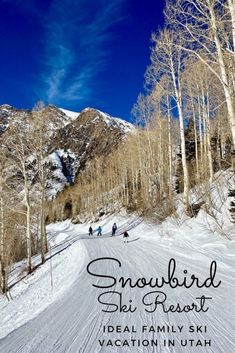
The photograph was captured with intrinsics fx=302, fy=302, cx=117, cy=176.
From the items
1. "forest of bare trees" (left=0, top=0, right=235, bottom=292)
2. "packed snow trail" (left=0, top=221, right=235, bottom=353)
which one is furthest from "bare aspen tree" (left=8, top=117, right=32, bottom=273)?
"packed snow trail" (left=0, top=221, right=235, bottom=353)

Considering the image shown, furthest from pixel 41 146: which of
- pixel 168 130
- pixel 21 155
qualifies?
pixel 168 130

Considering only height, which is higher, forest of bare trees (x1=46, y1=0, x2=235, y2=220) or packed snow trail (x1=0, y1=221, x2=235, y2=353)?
forest of bare trees (x1=46, y1=0, x2=235, y2=220)

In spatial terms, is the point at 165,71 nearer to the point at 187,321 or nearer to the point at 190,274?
the point at 190,274

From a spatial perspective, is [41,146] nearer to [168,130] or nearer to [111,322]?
[168,130]

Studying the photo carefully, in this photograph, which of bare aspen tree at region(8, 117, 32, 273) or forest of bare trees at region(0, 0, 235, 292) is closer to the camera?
forest of bare trees at region(0, 0, 235, 292)

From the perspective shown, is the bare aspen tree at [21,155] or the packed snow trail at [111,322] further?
the bare aspen tree at [21,155]

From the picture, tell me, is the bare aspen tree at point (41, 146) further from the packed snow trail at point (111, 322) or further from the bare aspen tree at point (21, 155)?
the packed snow trail at point (111, 322)

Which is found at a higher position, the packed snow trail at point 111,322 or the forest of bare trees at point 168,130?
the forest of bare trees at point 168,130

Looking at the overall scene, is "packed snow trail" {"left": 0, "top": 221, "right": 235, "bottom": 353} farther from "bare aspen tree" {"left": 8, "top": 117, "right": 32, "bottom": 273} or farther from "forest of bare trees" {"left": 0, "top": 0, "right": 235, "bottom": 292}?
"bare aspen tree" {"left": 8, "top": 117, "right": 32, "bottom": 273}

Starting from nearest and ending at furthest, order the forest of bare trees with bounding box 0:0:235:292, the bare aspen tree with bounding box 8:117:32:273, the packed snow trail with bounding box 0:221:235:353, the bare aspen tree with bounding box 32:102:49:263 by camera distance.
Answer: the packed snow trail with bounding box 0:221:235:353, the forest of bare trees with bounding box 0:0:235:292, the bare aspen tree with bounding box 8:117:32:273, the bare aspen tree with bounding box 32:102:49:263

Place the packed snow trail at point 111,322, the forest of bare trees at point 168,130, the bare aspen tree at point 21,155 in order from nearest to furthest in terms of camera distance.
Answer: the packed snow trail at point 111,322 < the forest of bare trees at point 168,130 < the bare aspen tree at point 21,155

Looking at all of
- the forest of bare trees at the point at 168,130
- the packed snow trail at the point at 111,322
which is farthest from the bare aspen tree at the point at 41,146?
the packed snow trail at the point at 111,322

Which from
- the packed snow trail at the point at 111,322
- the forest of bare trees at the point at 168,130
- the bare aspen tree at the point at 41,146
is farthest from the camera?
the bare aspen tree at the point at 41,146

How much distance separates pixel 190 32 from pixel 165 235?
10976 millimetres
